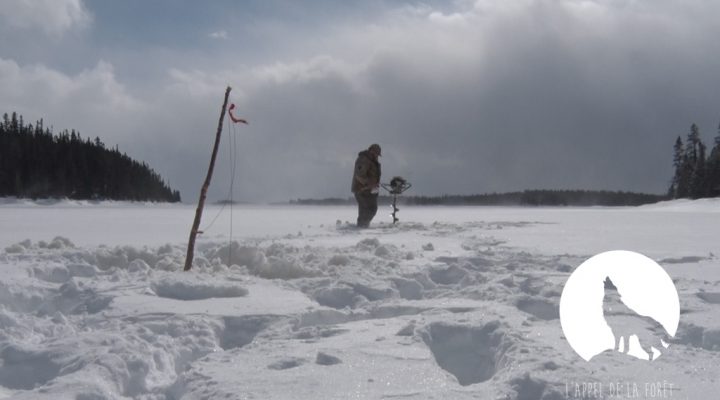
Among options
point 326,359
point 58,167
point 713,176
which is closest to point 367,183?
point 326,359

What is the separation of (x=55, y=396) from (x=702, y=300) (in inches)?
208

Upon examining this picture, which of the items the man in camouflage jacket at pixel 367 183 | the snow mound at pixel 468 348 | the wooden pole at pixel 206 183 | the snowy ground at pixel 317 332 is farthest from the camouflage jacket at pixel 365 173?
the snow mound at pixel 468 348

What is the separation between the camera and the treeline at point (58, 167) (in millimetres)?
68200

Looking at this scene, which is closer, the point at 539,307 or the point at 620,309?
the point at 620,309

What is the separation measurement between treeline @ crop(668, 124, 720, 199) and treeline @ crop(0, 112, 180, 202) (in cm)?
7327

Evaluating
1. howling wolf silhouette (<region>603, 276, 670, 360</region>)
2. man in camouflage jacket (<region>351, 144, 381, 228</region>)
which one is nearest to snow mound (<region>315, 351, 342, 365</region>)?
howling wolf silhouette (<region>603, 276, 670, 360</region>)

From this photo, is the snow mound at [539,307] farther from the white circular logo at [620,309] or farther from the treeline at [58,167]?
the treeline at [58,167]

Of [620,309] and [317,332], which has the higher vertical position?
[620,309]

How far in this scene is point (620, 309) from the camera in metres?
4.72

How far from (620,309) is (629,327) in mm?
559

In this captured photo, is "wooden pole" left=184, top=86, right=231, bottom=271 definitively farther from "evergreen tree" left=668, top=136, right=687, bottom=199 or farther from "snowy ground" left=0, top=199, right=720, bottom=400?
"evergreen tree" left=668, top=136, right=687, bottom=199

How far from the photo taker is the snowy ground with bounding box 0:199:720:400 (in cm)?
313

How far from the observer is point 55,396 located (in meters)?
2.93

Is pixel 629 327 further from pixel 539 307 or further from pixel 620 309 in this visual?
pixel 539 307
